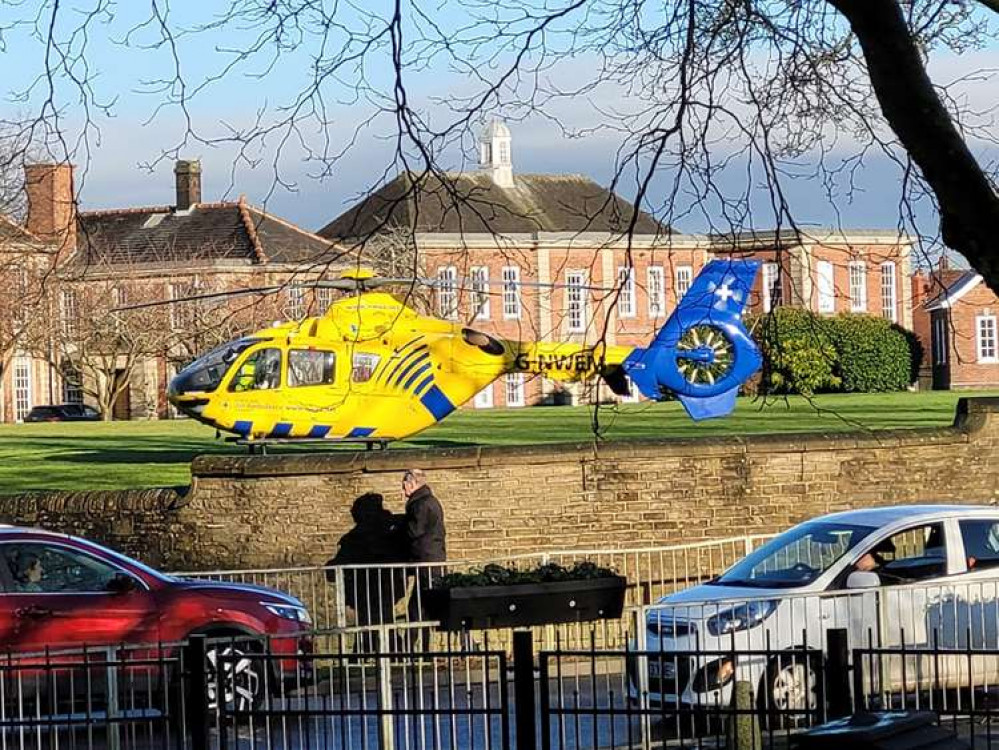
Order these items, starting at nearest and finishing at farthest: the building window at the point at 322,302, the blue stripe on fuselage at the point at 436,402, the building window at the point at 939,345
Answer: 1. the building window at the point at 322,302
2. the blue stripe on fuselage at the point at 436,402
3. the building window at the point at 939,345

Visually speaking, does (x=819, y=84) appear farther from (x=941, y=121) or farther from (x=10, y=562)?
(x=10, y=562)

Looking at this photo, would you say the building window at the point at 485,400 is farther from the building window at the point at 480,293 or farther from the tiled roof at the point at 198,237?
the building window at the point at 480,293

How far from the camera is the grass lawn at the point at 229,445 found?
101 ft

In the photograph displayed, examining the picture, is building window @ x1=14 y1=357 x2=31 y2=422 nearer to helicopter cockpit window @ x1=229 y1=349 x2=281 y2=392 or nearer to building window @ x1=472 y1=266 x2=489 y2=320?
helicopter cockpit window @ x1=229 y1=349 x2=281 y2=392

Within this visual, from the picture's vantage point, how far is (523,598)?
631 inches

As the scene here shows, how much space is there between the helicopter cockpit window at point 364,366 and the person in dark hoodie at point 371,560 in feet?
30.4

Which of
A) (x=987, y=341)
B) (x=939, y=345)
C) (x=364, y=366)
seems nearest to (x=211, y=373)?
(x=364, y=366)

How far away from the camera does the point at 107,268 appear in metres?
68.3

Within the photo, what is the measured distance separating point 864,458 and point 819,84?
17242 millimetres

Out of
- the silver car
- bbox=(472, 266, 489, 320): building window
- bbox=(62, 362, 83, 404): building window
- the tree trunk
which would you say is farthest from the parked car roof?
bbox=(62, 362, 83, 404): building window

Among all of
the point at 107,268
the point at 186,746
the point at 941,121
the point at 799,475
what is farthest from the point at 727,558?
the point at 107,268

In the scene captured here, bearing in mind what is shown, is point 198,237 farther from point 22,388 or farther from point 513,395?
point 513,395

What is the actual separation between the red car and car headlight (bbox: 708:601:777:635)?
341 centimetres


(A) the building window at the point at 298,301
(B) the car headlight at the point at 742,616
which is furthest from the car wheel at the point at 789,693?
(A) the building window at the point at 298,301
